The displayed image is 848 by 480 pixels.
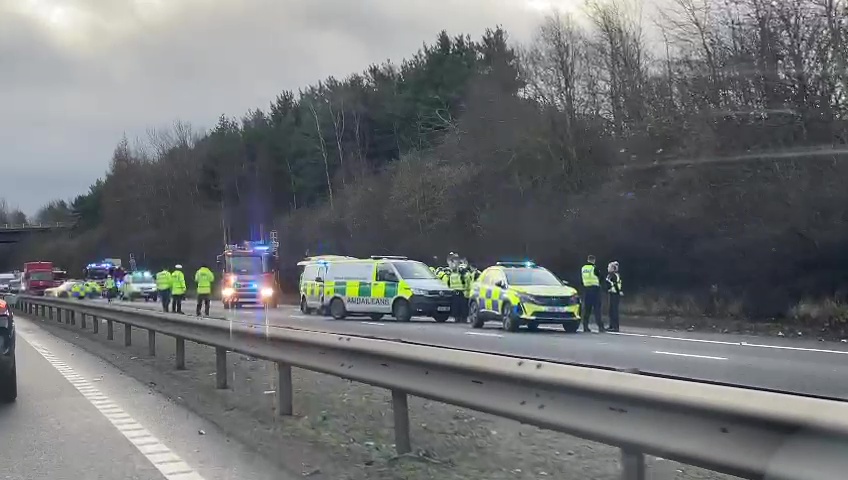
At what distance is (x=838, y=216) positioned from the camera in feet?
68.9

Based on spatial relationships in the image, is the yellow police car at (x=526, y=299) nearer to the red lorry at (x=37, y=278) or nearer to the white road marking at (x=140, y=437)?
the white road marking at (x=140, y=437)

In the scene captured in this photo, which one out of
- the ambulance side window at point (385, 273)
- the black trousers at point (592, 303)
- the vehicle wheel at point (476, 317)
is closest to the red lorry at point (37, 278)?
the ambulance side window at point (385, 273)

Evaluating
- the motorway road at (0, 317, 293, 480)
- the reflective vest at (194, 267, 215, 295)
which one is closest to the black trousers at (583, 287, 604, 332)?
the reflective vest at (194, 267, 215, 295)

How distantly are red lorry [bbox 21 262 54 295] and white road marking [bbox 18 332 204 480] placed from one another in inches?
2546

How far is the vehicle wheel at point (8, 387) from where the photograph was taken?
10.7m

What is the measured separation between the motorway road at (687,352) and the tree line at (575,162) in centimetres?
408

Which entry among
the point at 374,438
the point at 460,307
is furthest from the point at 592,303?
the point at 374,438

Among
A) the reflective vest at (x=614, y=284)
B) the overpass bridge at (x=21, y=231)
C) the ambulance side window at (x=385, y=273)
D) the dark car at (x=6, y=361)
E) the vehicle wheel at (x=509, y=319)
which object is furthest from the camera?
the overpass bridge at (x=21, y=231)

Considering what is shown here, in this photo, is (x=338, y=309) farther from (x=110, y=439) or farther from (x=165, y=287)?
(x=110, y=439)

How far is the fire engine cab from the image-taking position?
39.2m

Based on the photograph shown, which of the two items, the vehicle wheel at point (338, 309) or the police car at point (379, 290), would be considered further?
the vehicle wheel at point (338, 309)

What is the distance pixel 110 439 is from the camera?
8.24m

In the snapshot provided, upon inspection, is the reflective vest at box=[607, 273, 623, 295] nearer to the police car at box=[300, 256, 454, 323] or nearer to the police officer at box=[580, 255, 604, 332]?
the police officer at box=[580, 255, 604, 332]

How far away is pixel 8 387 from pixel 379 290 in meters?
18.1
